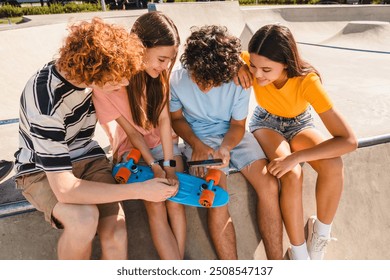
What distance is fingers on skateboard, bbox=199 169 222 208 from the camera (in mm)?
2195

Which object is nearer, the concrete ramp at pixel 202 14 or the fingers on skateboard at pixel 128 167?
the fingers on skateboard at pixel 128 167

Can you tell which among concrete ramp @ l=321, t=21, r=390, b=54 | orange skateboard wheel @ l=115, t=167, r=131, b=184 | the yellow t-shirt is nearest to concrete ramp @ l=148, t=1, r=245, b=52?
concrete ramp @ l=321, t=21, r=390, b=54

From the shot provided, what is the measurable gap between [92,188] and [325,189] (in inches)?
66.8

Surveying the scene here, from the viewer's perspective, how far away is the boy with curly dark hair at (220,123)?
8.04 feet

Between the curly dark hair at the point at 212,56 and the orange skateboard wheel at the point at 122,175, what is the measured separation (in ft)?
2.90

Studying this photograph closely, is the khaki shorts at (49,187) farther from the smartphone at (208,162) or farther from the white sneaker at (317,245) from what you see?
the white sneaker at (317,245)

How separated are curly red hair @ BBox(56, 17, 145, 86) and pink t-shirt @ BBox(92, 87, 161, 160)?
481 mm

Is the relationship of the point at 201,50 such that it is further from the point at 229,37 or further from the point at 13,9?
the point at 13,9

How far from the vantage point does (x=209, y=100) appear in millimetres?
2689

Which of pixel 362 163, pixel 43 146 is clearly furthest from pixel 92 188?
pixel 362 163

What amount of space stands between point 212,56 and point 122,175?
110 centimetres

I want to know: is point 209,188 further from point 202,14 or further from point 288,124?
point 202,14

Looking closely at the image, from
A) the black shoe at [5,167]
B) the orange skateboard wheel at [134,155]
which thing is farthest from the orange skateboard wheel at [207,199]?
the black shoe at [5,167]

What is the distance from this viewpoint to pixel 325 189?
8.09 ft
